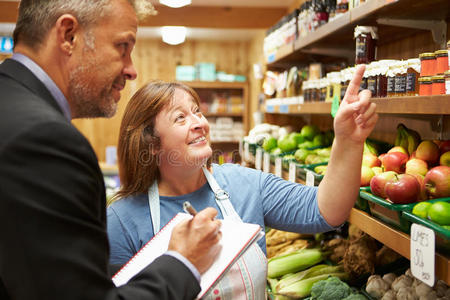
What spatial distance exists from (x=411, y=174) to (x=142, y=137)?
3.28 feet

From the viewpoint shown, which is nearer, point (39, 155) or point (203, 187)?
point (39, 155)

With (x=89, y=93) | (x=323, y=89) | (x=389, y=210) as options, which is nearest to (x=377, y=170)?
(x=389, y=210)

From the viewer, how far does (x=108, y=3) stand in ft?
3.18

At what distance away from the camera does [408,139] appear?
180 cm

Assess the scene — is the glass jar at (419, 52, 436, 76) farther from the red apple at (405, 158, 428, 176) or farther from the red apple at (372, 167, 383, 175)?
the red apple at (372, 167, 383, 175)

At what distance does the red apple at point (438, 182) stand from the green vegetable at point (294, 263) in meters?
1.11

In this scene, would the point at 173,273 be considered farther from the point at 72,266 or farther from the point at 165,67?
the point at 165,67

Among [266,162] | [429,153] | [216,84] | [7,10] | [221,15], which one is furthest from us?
[216,84]

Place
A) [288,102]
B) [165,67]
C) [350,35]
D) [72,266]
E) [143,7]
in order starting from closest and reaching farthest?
[72,266]
[143,7]
[350,35]
[288,102]
[165,67]

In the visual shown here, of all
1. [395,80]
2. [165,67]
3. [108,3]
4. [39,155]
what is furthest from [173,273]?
[165,67]

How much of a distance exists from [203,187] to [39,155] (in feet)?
3.36

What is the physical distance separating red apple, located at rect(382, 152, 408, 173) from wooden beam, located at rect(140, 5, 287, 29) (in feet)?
13.3

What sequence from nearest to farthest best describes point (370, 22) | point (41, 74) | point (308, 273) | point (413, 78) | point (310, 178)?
point (41, 74), point (413, 78), point (370, 22), point (310, 178), point (308, 273)

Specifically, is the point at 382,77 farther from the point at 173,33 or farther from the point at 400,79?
the point at 173,33
